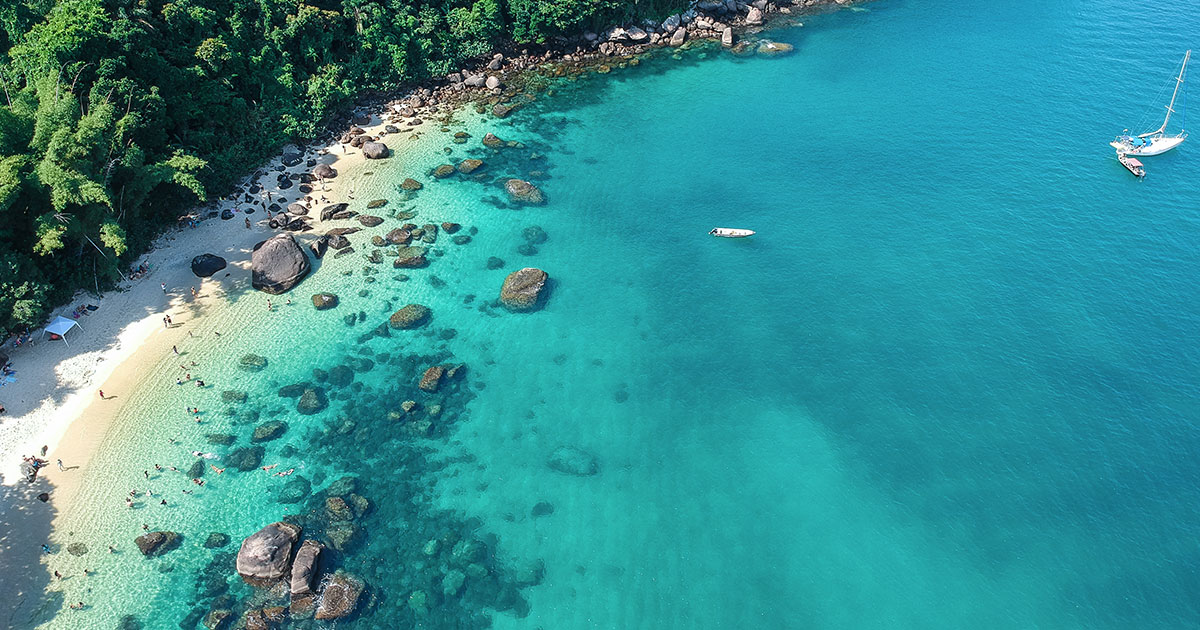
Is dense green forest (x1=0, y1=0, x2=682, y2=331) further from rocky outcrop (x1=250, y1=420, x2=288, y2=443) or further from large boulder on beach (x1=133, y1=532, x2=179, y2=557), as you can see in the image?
large boulder on beach (x1=133, y1=532, x2=179, y2=557)

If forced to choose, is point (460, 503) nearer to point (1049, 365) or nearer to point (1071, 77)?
point (1049, 365)

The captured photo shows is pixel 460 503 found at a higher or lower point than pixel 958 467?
higher

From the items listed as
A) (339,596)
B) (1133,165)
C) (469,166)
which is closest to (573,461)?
(339,596)

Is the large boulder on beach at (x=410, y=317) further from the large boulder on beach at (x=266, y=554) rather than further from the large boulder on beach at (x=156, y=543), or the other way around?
the large boulder on beach at (x=156, y=543)

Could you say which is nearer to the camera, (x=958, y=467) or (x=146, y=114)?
(x=958, y=467)

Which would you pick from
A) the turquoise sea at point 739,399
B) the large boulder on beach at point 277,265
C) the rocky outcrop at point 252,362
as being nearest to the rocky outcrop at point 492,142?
the turquoise sea at point 739,399

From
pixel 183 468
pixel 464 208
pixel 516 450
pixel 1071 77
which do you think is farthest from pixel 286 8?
pixel 1071 77
